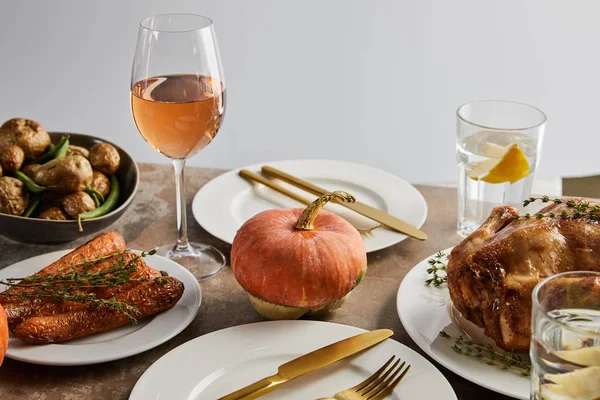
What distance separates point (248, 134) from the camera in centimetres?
441

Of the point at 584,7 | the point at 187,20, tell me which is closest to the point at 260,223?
the point at 187,20

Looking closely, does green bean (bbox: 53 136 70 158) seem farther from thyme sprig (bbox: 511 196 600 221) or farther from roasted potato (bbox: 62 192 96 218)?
thyme sprig (bbox: 511 196 600 221)

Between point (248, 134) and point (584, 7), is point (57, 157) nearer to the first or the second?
point (248, 134)

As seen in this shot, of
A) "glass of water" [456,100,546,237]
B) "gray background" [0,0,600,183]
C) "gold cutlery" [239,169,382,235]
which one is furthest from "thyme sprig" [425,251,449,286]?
"gray background" [0,0,600,183]

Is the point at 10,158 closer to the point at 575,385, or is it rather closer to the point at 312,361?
the point at 312,361

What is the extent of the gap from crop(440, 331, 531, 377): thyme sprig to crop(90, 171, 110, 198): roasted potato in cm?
83

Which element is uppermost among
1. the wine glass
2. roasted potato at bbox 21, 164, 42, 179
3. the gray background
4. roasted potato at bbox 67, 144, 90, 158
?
the wine glass

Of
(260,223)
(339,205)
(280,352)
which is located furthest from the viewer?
(339,205)

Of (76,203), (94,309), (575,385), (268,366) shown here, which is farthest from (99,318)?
(575,385)

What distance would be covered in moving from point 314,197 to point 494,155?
44cm

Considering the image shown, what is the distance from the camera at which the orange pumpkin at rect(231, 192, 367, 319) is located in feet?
4.02

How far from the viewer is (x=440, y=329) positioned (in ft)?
4.03

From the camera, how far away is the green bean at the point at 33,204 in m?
1.56

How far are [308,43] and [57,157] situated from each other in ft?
8.95
